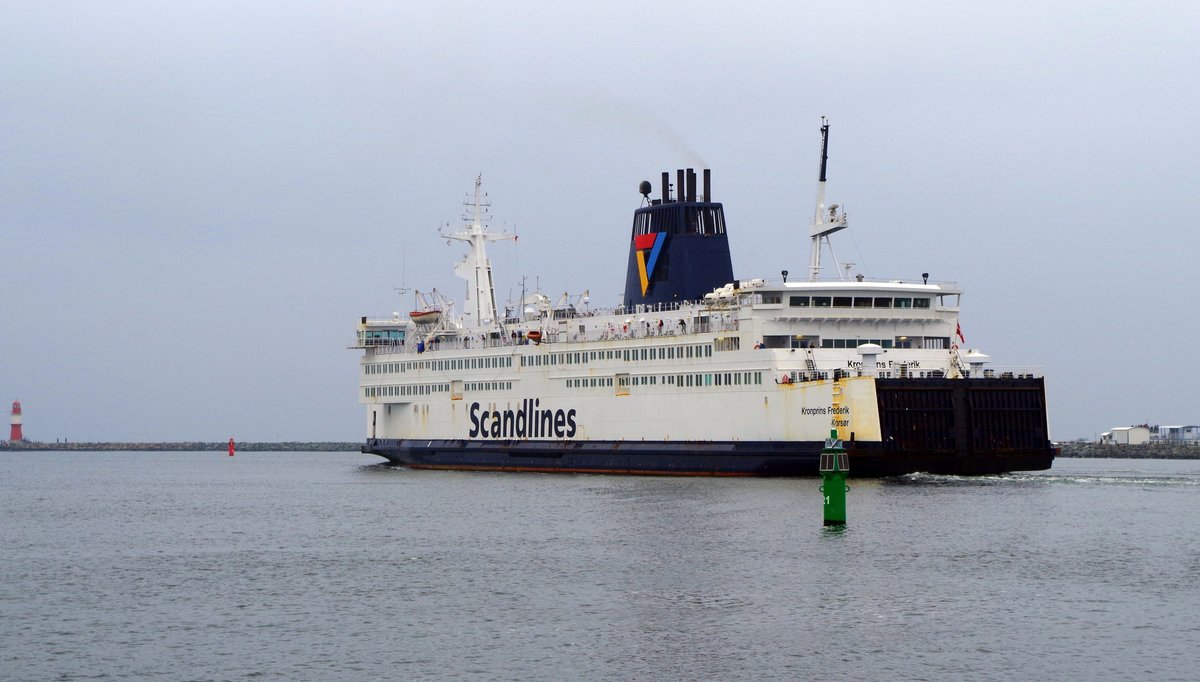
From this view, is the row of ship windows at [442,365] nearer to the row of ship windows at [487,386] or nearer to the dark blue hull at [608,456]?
the row of ship windows at [487,386]

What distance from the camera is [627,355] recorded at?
5800 centimetres

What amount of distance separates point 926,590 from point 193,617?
499 inches

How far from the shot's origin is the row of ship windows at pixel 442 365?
2547 inches

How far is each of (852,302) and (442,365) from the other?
21.3 meters

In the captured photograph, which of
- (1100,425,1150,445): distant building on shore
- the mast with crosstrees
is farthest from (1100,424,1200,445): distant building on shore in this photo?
the mast with crosstrees

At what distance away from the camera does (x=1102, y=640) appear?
76.1 feet

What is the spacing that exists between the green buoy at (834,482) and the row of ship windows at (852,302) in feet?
53.9

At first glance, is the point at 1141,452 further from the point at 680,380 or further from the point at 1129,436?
the point at 680,380

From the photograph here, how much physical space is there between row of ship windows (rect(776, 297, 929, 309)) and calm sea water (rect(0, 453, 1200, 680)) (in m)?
7.78

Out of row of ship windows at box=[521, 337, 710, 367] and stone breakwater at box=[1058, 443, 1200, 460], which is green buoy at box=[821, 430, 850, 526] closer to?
row of ship windows at box=[521, 337, 710, 367]

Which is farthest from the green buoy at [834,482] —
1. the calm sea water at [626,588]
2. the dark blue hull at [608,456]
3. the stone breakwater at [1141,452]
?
the stone breakwater at [1141,452]

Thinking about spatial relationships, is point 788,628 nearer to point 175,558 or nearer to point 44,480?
point 175,558

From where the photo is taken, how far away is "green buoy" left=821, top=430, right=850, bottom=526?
3625 cm

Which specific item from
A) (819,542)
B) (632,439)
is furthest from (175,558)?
(632,439)
